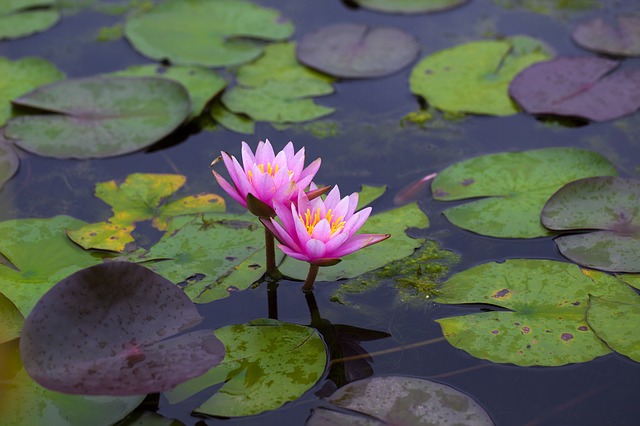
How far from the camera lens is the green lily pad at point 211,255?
9.14ft

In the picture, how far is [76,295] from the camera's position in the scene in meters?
2.34

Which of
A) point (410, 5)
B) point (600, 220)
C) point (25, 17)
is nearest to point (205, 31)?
point (25, 17)

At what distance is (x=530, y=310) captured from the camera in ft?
8.85

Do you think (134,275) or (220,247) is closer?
(134,275)

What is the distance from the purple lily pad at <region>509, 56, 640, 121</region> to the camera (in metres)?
3.81

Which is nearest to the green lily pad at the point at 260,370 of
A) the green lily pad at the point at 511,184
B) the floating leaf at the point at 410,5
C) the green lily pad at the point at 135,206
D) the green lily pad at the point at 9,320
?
the green lily pad at the point at 9,320

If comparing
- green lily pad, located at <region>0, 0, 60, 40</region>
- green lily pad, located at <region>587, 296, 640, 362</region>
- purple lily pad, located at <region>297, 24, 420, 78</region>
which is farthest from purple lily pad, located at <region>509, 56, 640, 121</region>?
green lily pad, located at <region>0, 0, 60, 40</region>

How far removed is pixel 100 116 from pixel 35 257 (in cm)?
108

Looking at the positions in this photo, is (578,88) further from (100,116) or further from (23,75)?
(23,75)

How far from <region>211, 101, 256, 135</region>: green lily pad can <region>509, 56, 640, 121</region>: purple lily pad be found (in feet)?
4.60

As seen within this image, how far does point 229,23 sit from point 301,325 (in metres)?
2.50

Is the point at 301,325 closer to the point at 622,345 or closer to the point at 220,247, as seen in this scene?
the point at 220,247

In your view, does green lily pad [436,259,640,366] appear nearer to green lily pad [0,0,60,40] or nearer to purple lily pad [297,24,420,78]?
purple lily pad [297,24,420,78]

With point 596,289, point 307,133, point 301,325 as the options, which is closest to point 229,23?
point 307,133
